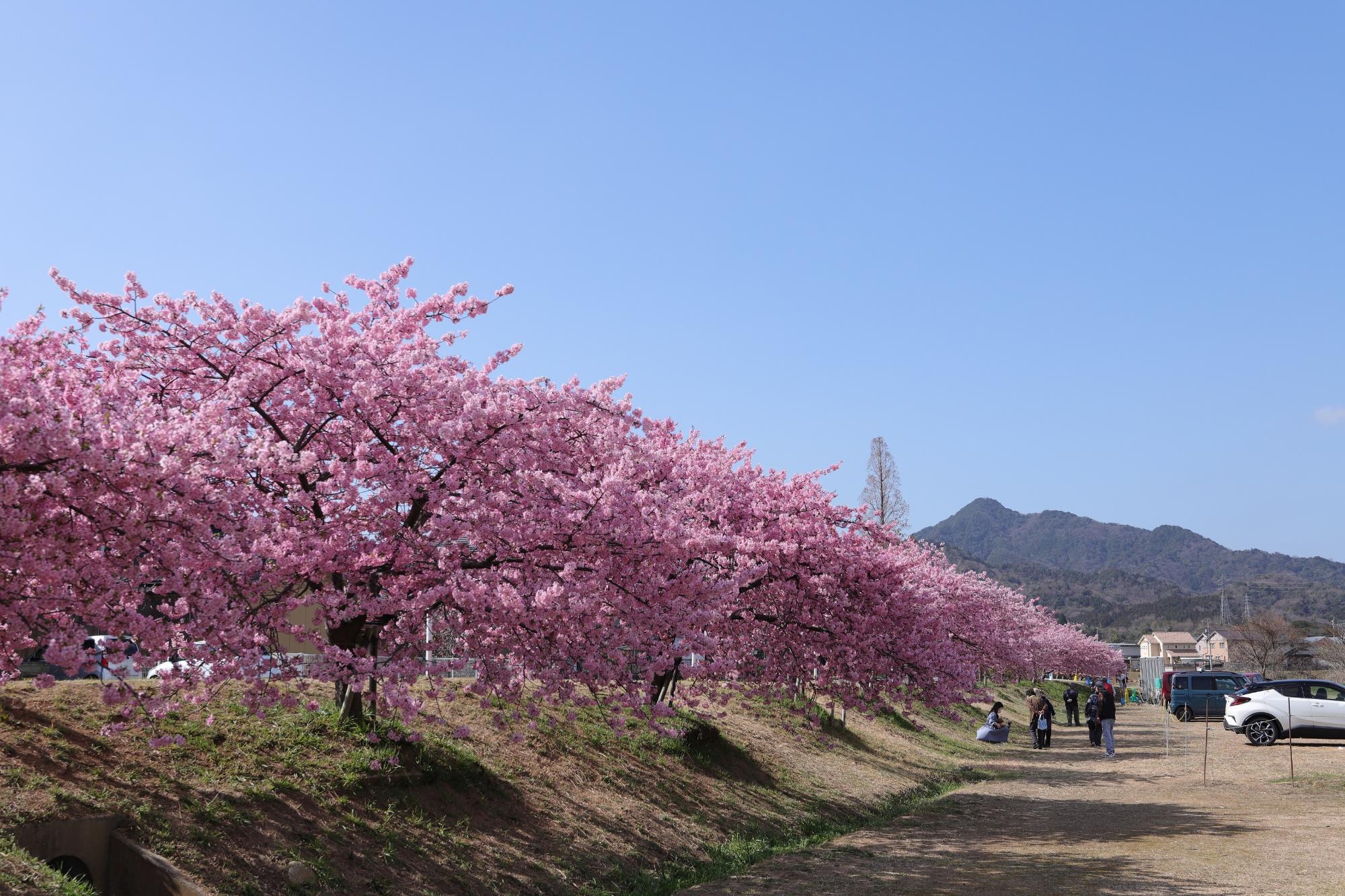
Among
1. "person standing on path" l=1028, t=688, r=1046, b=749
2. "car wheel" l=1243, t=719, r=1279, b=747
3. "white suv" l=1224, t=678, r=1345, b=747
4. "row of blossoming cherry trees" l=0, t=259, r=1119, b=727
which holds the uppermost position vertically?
"row of blossoming cherry trees" l=0, t=259, r=1119, b=727

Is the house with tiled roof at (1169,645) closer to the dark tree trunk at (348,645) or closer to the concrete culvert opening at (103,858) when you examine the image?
the dark tree trunk at (348,645)

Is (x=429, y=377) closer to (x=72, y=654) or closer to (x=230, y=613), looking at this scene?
(x=230, y=613)

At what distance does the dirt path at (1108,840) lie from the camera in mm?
11234

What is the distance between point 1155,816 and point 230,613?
14697 millimetres

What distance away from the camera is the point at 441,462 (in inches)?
416

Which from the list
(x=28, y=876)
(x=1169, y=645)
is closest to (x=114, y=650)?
(x=28, y=876)

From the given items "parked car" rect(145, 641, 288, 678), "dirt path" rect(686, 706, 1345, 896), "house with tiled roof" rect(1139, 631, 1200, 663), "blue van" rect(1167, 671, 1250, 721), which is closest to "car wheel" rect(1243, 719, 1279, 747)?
"dirt path" rect(686, 706, 1345, 896)

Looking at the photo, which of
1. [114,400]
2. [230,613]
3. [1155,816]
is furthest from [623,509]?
[1155,816]

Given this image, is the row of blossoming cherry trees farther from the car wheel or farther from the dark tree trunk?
the car wheel

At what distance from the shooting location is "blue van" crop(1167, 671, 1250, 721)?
1543 inches

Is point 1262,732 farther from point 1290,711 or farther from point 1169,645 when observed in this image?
point 1169,645

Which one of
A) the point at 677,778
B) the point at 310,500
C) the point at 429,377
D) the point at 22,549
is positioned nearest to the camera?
the point at 22,549

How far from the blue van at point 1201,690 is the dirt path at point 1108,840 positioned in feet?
47.3

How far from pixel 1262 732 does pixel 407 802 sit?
85.6 feet
